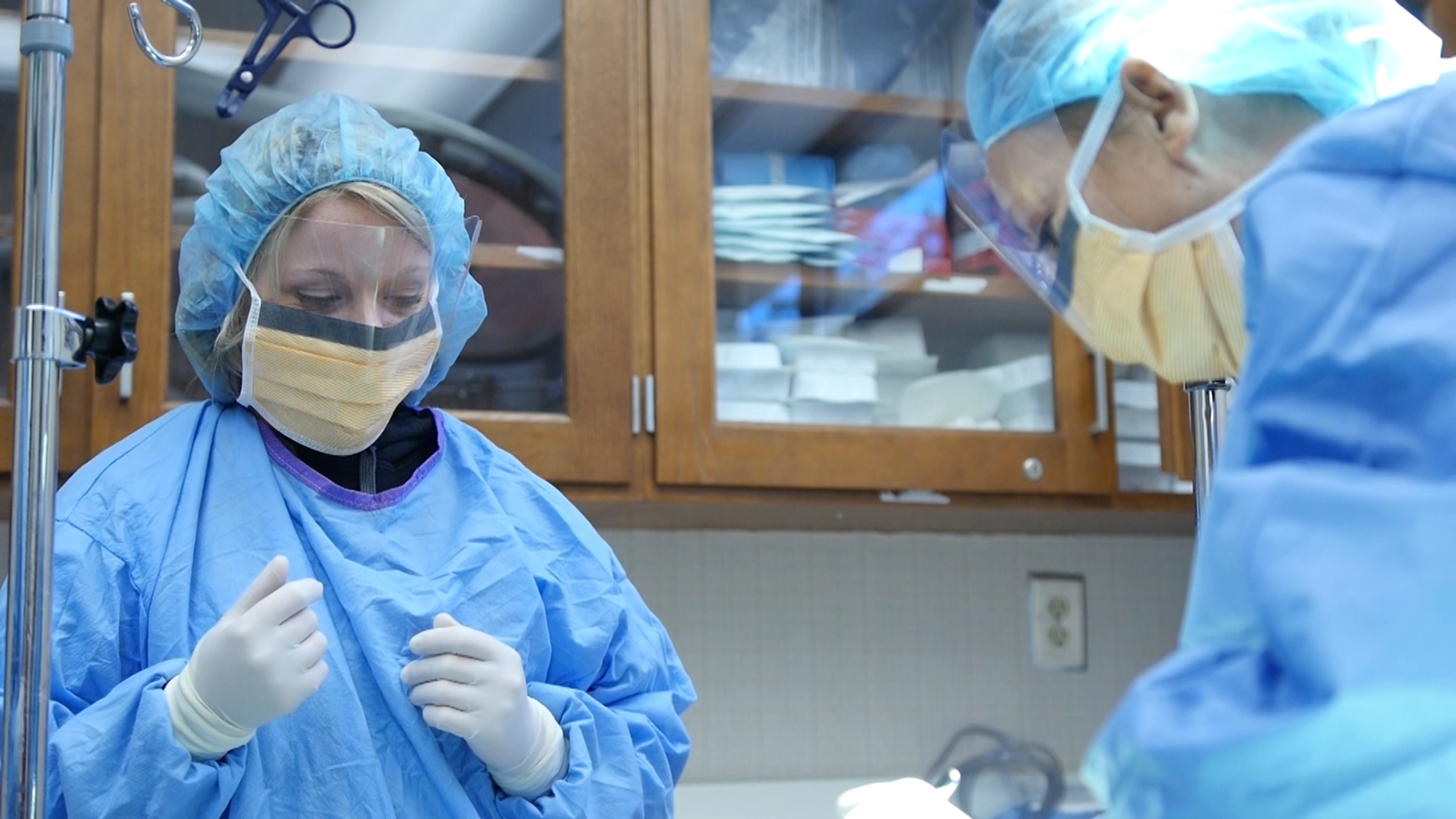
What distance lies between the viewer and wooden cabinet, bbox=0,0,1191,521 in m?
1.53

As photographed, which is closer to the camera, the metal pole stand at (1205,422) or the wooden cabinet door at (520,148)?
the metal pole stand at (1205,422)

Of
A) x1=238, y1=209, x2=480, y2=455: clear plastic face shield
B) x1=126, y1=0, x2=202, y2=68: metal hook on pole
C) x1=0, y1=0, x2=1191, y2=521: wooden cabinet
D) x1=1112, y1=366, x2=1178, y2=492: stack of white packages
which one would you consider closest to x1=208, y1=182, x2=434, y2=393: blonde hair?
x1=238, y1=209, x2=480, y2=455: clear plastic face shield

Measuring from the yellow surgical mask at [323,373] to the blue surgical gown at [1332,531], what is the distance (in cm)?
69

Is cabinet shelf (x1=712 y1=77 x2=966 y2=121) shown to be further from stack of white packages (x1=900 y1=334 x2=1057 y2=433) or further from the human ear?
the human ear

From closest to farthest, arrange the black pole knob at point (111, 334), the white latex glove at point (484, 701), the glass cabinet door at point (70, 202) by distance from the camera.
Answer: the black pole knob at point (111, 334)
the white latex glove at point (484, 701)
the glass cabinet door at point (70, 202)

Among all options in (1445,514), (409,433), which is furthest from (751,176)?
(1445,514)

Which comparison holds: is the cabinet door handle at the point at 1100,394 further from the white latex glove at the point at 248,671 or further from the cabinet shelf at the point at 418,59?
the white latex glove at the point at 248,671

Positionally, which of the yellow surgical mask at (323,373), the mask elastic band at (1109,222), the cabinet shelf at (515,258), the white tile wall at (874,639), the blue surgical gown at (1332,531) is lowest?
the white tile wall at (874,639)

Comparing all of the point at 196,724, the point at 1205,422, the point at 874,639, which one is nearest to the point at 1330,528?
the point at 1205,422

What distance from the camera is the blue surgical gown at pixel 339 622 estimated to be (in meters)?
0.95

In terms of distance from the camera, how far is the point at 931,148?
190cm

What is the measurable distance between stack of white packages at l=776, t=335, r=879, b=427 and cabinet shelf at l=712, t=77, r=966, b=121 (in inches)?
11.9

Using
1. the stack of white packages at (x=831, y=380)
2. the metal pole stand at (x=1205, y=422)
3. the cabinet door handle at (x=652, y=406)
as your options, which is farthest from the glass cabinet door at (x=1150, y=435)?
the metal pole stand at (x=1205, y=422)

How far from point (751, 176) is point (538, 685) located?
867 millimetres
